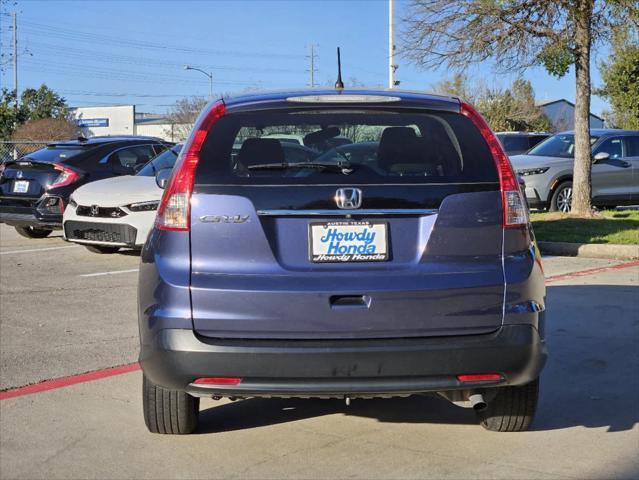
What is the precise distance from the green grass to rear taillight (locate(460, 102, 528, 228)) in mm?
8420

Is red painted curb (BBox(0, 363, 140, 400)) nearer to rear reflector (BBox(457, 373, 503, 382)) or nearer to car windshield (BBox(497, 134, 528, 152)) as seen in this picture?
rear reflector (BBox(457, 373, 503, 382))

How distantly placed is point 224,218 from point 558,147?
14.4 m

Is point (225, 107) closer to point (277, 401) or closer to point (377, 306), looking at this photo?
point (377, 306)

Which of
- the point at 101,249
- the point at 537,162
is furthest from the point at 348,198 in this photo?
the point at 537,162

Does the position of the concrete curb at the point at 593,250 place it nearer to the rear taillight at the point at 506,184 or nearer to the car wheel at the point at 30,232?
the car wheel at the point at 30,232

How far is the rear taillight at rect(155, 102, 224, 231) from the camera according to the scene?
398 centimetres

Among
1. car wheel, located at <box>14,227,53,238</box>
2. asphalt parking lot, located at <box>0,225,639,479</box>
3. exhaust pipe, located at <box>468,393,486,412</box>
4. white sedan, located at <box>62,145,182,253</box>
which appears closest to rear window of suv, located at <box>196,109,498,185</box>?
exhaust pipe, located at <box>468,393,486,412</box>

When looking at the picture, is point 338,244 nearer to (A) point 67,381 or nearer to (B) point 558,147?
(A) point 67,381

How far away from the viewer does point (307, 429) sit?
480 cm

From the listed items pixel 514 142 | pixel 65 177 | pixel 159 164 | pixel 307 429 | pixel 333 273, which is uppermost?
pixel 514 142

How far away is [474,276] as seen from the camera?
3.93 metres

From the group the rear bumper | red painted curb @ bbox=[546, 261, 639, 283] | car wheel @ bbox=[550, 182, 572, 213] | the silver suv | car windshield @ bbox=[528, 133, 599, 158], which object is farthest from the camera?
car windshield @ bbox=[528, 133, 599, 158]

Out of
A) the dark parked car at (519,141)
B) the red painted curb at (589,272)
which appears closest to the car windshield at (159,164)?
the red painted curb at (589,272)

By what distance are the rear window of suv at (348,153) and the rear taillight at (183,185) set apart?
38 millimetres
